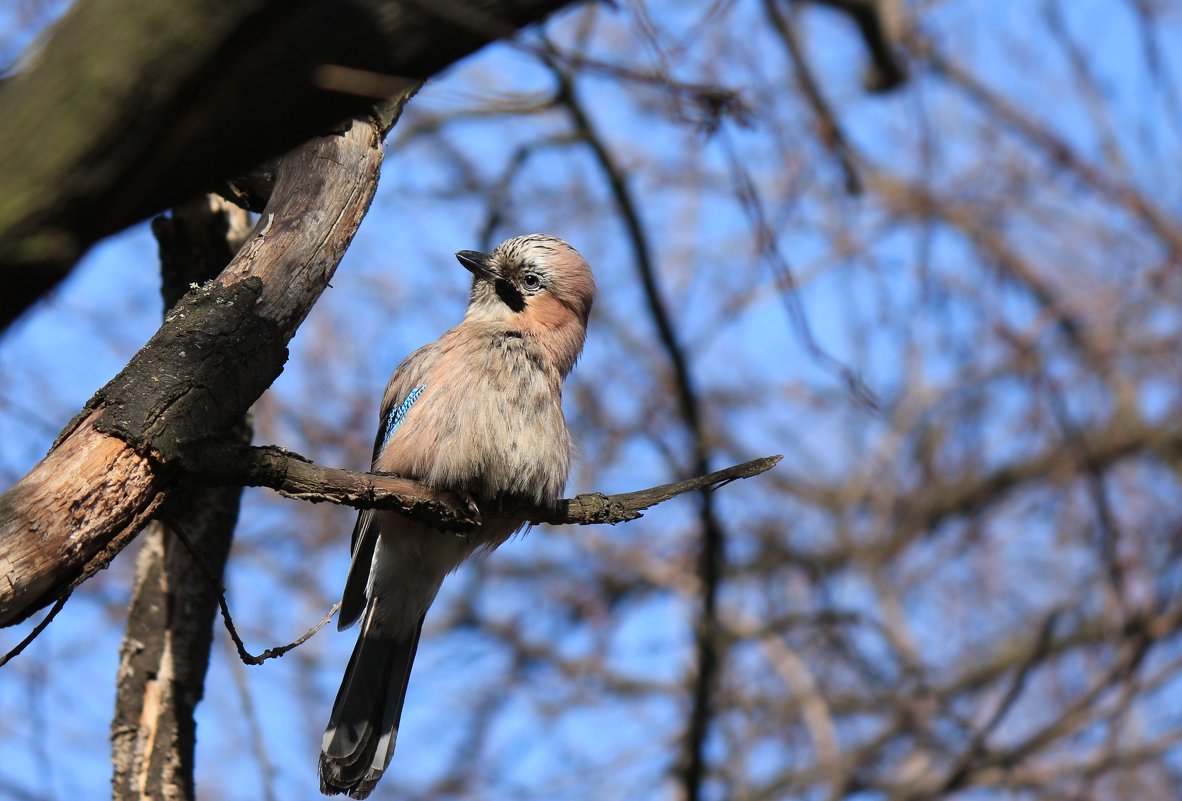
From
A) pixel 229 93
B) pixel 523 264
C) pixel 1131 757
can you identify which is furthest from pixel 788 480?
pixel 229 93

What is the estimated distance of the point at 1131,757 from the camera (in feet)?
26.5

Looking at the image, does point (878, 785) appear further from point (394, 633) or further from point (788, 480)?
point (394, 633)

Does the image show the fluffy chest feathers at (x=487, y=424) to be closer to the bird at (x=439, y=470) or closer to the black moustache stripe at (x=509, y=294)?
the bird at (x=439, y=470)

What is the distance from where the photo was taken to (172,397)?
292 centimetres

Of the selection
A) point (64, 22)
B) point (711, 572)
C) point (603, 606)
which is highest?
point (603, 606)

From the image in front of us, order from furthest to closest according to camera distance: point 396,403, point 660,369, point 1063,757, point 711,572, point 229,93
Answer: point 660,369 → point 1063,757 → point 711,572 → point 396,403 → point 229,93

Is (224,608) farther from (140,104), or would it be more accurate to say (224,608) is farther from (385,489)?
(140,104)

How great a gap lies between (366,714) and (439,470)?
1.12 metres

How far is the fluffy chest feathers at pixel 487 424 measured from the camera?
A: 426 cm

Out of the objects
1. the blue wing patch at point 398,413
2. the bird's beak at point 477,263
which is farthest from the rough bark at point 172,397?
the bird's beak at point 477,263

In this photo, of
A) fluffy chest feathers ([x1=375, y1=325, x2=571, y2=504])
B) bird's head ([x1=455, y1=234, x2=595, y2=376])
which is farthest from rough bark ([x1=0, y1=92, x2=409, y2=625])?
→ bird's head ([x1=455, y1=234, x2=595, y2=376])

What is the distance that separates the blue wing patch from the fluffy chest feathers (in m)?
0.05

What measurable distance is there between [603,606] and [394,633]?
5.26 m

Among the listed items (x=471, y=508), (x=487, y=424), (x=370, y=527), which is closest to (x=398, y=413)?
(x=370, y=527)
